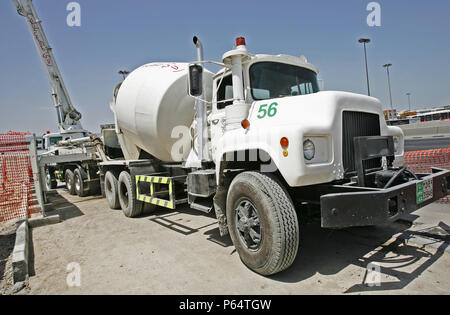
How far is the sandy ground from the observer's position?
2889mm

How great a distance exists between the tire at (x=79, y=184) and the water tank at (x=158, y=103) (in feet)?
16.2

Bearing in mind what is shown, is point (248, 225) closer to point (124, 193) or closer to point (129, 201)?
point (129, 201)

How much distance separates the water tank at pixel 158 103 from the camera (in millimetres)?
5316

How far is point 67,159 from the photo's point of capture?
349 inches

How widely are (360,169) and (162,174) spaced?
14.7 ft

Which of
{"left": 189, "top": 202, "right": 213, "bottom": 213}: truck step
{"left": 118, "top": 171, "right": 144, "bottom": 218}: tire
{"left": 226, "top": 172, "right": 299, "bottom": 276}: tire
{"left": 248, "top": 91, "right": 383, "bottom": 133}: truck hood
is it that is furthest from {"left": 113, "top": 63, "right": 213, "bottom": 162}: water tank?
{"left": 226, "top": 172, "right": 299, "bottom": 276}: tire

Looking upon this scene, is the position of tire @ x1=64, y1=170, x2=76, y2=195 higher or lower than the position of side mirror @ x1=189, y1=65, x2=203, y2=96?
lower

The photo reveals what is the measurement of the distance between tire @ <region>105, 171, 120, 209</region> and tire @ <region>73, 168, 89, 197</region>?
9.93 ft

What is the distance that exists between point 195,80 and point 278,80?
126 centimetres

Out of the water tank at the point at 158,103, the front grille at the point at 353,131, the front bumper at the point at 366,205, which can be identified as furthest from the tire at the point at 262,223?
the water tank at the point at 158,103

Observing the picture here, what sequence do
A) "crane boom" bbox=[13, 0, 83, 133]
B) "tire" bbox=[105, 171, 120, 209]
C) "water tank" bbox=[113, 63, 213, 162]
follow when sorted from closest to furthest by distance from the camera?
"water tank" bbox=[113, 63, 213, 162], "tire" bbox=[105, 171, 120, 209], "crane boom" bbox=[13, 0, 83, 133]

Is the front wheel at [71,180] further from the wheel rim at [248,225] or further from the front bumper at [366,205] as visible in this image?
the front bumper at [366,205]

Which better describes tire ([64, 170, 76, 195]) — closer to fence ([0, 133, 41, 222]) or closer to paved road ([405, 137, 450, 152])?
fence ([0, 133, 41, 222])

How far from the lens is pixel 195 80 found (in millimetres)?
3900
